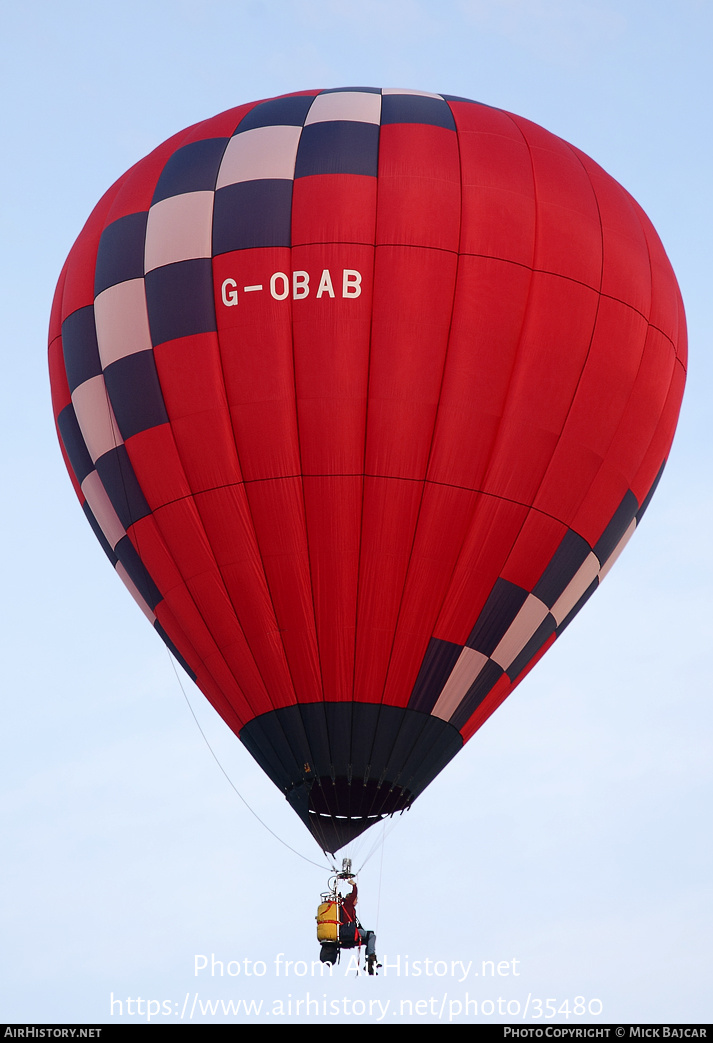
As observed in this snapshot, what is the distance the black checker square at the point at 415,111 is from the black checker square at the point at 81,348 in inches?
129

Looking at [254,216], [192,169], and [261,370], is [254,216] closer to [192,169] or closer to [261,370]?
[192,169]

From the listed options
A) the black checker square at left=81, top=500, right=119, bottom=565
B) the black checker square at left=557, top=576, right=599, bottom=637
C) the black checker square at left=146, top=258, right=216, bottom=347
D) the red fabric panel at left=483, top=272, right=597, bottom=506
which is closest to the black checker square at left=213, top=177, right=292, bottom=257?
the black checker square at left=146, top=258, right=216, bottom=347

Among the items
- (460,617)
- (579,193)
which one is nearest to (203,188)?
(579,193)

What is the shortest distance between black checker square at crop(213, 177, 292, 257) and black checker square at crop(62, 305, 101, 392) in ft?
5.07

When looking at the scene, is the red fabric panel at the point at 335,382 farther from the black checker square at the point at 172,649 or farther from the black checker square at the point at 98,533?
the black checker square at the point at 98,533

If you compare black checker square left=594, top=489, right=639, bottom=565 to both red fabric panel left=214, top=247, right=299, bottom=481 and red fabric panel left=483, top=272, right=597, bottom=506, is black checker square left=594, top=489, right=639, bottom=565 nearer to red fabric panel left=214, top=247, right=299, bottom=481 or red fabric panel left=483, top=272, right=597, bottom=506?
red fabric panel left=483, top=272, right=597, bottom=506

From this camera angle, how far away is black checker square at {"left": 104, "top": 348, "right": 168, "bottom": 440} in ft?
55.4

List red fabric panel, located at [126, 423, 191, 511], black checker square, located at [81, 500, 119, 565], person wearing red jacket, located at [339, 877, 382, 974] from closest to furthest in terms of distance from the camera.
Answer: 1. person wearing red jacket, located at [339, 877, 382, 974]
2. red fabric panel, located at [126, 423, 191, 511]
3. black checker square, located at [81, 500, 119, 565]

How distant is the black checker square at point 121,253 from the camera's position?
56.6 feet

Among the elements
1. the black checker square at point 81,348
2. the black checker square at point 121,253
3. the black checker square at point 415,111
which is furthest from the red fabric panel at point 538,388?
the black checker square at point 81,348

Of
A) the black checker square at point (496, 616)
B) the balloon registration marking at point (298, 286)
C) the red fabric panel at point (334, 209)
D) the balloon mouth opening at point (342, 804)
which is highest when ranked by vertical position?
the red fabric panel at point (334, 209)

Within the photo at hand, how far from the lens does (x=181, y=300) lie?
55.2 feet

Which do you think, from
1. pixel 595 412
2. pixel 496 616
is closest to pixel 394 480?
pixel 496 616

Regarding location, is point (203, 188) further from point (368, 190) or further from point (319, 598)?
point (319, 598)
